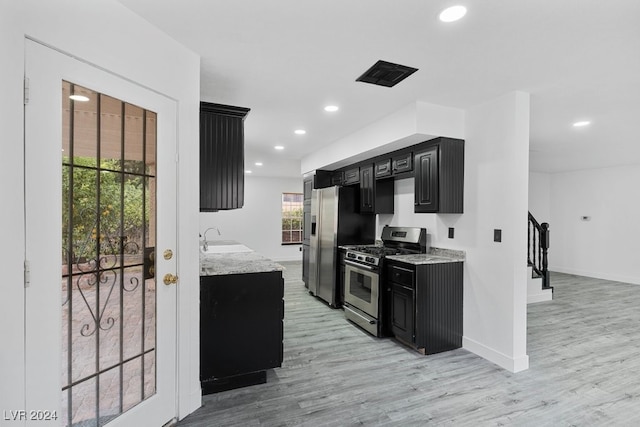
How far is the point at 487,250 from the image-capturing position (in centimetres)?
320

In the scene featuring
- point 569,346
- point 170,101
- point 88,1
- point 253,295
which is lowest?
point 569,346

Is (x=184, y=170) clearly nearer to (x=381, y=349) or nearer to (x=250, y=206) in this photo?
(x=381, y=349)

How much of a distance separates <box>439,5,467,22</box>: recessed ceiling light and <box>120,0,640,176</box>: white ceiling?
5cm

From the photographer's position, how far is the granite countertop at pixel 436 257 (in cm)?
335

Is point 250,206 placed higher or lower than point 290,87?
lower

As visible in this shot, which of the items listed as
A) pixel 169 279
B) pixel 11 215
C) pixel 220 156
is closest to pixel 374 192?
pixel 220 156

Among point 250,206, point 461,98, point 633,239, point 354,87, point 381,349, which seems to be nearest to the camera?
point 354,87

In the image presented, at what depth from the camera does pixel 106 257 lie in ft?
5.92

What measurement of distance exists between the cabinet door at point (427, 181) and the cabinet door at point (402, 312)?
2.98ft

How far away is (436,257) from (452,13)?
2469mm

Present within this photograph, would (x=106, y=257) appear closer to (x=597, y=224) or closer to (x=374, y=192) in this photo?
(x=374, y=192)

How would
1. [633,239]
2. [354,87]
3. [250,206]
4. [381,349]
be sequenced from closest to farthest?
[354,87] < [381,349] < [633,239] < [250,206]

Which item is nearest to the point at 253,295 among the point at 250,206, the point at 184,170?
the point at 184,170

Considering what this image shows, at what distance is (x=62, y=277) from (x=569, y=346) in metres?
4.50
